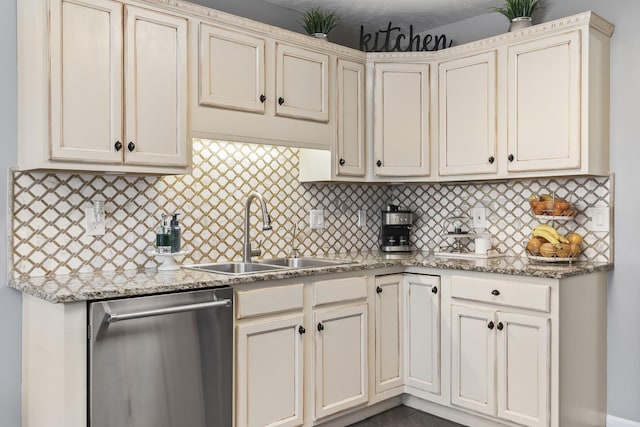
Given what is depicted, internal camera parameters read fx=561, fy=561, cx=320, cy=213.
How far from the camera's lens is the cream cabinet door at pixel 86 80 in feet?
7.51

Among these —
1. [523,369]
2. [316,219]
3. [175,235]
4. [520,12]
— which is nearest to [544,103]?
[520,12]

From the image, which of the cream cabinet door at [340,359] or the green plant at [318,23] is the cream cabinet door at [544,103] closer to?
the green plant at [318,23]

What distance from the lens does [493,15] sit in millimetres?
3605

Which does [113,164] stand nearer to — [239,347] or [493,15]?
[239,347]

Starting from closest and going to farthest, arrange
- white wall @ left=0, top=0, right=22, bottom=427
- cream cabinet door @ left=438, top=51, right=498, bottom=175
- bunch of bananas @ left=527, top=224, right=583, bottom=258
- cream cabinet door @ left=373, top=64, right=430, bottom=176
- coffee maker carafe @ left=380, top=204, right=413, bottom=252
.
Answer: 1. white wall @ left=0, top=0, right=22, bottom=427
2. bunch of bananas @ left=527, top=224, right=583, bottom=258
3. cream cabinet door @ left=438, top=51, right=498, bottom=175
4. cream cabinet door @ left=373, top=64, right=430, bottom=176
5. coffee maker carafe @ left=380, top=204, right=413, bottom=252

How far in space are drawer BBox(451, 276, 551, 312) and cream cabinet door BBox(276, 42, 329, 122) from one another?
1.22m

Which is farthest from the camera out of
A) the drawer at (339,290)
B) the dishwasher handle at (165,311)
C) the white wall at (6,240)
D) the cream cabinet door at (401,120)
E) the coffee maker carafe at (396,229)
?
the coffee maker carafe at (396,229)

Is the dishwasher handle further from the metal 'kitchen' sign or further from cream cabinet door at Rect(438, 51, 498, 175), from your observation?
the metal 'kitchen' sign

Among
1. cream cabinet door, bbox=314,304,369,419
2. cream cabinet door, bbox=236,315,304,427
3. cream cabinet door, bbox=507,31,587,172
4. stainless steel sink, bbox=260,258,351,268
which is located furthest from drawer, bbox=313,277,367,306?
cream cabinet door, bbox=507,31,587,172

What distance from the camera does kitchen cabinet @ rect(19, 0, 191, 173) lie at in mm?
2289

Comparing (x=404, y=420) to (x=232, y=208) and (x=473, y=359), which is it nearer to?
(x=473, y=359)

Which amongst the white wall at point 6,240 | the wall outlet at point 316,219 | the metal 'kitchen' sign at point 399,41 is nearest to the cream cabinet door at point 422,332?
the wall outlet at point 316,219

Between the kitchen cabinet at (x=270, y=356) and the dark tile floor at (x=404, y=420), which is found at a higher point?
A: the kitchen cabinet at (x=270, y=356)

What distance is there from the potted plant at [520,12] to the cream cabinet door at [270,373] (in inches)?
79.7
